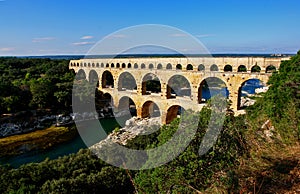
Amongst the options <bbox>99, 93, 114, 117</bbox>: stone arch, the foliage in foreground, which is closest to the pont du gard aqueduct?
<bbox>99, 93, 114, 117</bbox>: stone arch

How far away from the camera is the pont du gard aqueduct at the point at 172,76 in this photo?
13445 mm

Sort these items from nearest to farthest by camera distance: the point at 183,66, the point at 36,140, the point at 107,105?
the point at 36,140, the point at 183,66, the point at 107,105

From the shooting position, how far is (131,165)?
807 centimetres

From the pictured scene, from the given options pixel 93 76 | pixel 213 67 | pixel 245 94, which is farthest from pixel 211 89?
pixel 213 67

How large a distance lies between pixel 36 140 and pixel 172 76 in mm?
8952

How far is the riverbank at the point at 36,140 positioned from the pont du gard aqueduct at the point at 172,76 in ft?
17.3

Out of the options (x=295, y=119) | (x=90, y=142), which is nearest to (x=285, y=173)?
(x=295, y=119)

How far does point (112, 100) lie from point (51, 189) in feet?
51.7

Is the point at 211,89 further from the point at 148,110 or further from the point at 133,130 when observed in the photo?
the point at 133,130

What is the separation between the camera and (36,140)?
48.8 feet

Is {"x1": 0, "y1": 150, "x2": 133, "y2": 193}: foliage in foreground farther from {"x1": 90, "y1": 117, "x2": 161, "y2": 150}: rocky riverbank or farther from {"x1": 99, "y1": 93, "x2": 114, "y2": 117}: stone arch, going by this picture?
{"x1": 99, "y1": 93, "x2": 114, "y2": 117}: stone arch

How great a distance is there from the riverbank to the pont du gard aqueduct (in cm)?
529

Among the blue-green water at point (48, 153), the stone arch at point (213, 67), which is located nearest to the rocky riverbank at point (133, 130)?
the blue-green water at point (48, 153)

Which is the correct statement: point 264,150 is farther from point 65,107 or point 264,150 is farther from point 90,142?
point 65,107
